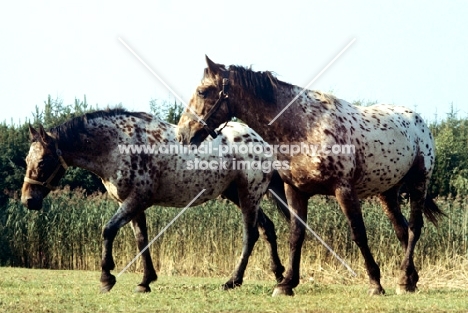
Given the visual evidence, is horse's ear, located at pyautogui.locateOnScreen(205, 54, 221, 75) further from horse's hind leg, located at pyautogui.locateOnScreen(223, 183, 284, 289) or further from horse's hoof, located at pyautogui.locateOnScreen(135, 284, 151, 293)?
horse's hoof, located at pyautogui.locateOnScreen(135, 284, 151, 293)

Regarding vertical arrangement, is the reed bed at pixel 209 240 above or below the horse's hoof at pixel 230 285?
above

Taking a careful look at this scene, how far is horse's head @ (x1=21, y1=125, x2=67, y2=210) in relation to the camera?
9.71 metres

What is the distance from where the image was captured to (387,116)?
963cm

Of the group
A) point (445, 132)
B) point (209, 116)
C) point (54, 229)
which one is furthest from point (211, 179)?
point (445, 132)

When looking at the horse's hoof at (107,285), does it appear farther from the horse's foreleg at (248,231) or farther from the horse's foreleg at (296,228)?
the horse's foreleg at (296,228)

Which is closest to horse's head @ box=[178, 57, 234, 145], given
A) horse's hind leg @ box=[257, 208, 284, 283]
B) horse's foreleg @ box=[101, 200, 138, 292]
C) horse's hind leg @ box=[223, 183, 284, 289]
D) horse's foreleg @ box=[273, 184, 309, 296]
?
horse's foreleg @ box=[273, 184, 309, 296]

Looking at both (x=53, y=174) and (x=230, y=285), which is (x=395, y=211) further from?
(x=53, y=174)

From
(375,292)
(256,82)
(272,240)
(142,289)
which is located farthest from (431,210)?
(142,289)

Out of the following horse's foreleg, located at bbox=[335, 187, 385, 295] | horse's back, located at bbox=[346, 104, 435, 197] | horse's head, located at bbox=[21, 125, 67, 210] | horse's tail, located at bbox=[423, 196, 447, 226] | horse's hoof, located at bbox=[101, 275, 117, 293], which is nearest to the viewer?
horse's foreleg, located at bbox=[335, 187, 385, 295]

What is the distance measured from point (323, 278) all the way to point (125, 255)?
Result: 478 cm

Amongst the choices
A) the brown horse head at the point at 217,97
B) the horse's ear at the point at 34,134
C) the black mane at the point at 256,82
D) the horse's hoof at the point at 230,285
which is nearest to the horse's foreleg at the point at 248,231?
the horse's hoof at the point at 230,285

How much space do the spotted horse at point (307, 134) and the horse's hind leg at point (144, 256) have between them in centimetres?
197

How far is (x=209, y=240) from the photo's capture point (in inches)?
600

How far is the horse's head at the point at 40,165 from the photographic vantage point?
971 cm
